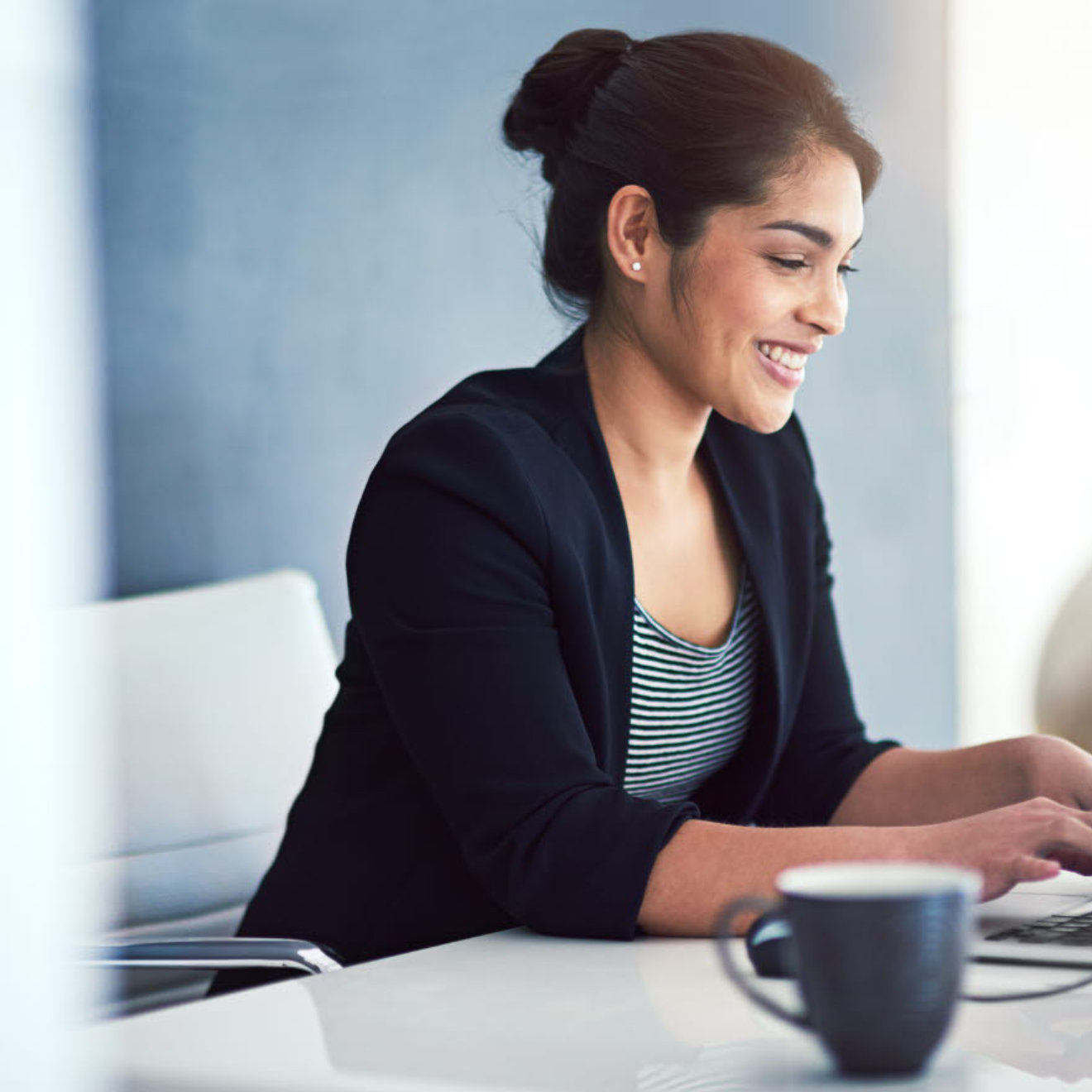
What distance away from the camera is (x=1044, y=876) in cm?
89

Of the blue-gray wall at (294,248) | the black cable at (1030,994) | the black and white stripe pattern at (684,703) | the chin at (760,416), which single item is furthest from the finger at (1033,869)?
the blue-gray wall at (294,248)

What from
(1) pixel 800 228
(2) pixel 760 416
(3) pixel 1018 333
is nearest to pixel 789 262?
(1) pixel 800 228

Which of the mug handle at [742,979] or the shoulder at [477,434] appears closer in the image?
the mug handle at [742,979]

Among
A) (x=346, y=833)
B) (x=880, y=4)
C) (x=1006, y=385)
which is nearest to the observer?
(x=346, y=833)

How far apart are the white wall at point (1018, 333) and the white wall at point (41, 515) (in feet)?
10.1

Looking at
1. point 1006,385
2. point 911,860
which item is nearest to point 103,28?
point 911,860

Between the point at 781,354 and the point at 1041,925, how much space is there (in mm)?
573

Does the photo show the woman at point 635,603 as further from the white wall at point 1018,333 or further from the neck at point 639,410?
the white wall at point 1018,333

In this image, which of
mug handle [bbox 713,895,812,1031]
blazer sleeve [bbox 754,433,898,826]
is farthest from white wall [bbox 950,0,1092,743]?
mug handle [bbox 713,895,812,1031]

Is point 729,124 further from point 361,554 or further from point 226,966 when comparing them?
point 226,966

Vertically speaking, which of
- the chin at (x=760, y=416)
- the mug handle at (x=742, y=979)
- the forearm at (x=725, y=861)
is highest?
the chin at (x=760, y=416)

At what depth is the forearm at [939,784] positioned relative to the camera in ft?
4.20

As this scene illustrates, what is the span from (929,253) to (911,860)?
247cm

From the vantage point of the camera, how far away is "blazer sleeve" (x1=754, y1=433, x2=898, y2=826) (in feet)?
4.74
